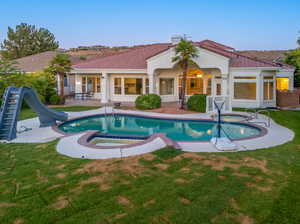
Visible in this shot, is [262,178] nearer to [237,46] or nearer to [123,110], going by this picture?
[123,110]

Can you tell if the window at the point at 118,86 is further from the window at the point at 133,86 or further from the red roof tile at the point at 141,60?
the red roof tile at the point at 141,60

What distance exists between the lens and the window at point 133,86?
81.1 feet

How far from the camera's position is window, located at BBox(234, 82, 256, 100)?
20.0 m

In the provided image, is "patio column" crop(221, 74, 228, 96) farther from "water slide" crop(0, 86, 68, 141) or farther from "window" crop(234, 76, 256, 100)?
"water slide" crop(0, 86, 68, 141)

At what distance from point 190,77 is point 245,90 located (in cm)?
735

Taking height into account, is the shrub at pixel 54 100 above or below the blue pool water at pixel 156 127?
above

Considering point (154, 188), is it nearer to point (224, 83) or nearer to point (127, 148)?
point (127, 148)

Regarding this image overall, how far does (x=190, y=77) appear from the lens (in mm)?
26578

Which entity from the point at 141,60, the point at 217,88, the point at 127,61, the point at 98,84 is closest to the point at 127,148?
the point at 217,88

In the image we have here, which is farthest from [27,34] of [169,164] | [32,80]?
[169,164]

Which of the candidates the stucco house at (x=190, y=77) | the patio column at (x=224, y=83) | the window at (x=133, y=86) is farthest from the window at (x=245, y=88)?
the window at (x=133, y=86)

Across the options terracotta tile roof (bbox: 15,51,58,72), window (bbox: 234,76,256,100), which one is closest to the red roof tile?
window (bbox: 234,76,256,100)

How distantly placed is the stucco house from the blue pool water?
8.50 ft

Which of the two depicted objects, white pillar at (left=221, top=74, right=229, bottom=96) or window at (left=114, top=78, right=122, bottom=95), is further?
window at (left=114, top=78, right=122, bottom=95)
